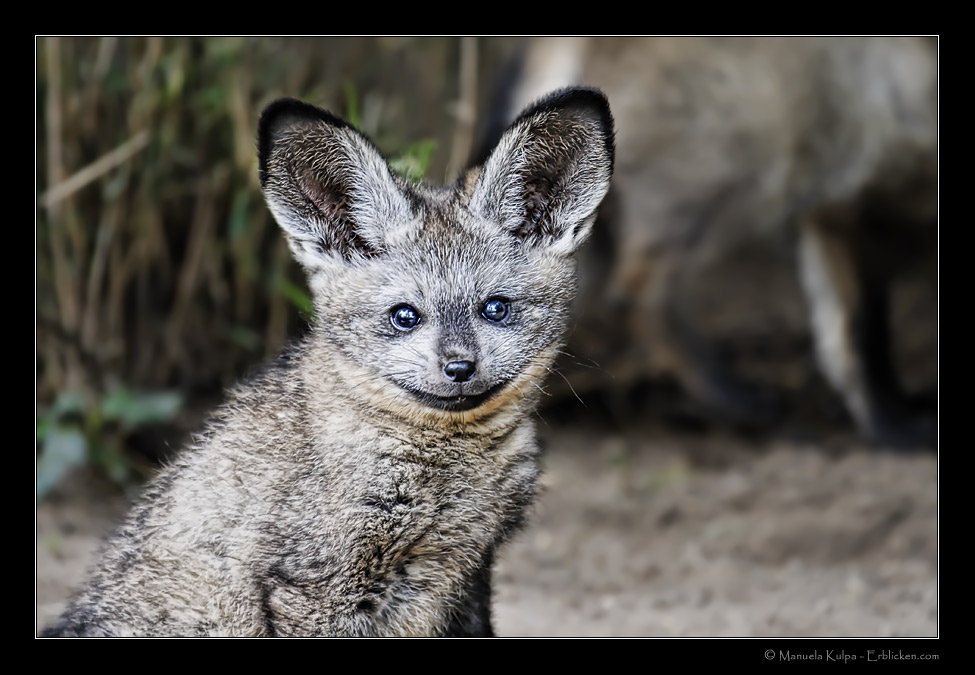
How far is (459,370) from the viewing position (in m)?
3.09

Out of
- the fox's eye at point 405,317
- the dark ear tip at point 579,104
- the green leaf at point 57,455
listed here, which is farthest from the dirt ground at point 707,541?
the dark ear tip at point 579,104

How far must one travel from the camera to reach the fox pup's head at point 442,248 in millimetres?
3195

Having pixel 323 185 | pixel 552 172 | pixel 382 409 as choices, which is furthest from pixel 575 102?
pixel 382 409

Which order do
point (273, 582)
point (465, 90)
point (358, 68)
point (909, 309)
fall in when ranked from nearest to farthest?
1. point (273, 582)
2. point (465, 90)
3. point (358, 68)
4. point (909, 309)

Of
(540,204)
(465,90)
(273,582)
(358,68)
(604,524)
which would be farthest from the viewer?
(358,68)

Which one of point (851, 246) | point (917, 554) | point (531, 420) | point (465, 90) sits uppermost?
point (465, 90)

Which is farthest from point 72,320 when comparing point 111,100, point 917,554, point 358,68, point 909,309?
point 909,309

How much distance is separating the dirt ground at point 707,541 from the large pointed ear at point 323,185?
60.0 inches

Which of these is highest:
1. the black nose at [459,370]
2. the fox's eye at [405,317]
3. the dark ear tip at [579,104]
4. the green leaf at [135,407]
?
the dark ear tip at [579,104]

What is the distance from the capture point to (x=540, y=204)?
347 centimetres

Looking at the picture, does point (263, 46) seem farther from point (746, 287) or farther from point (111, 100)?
point (746, 287)

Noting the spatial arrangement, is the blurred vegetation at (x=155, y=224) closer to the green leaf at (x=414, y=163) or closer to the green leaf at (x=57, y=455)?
the green leaf at (x=57, y=455)

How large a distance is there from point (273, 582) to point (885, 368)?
5.34m

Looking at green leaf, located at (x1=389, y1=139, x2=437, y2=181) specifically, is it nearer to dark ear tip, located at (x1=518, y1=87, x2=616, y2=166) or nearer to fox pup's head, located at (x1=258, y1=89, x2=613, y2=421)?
fox pup's head, located at (x1=258, y1=89, x2=613, y2=421)
